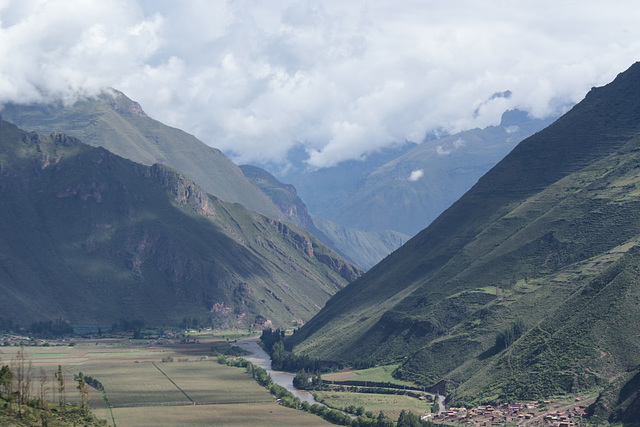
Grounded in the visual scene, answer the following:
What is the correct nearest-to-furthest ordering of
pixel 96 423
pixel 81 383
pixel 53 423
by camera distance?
pixel 53 423, pixel 96 423, pixel 81 383

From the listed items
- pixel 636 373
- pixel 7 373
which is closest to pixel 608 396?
pixel 636 373

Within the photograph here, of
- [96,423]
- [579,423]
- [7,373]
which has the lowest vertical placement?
[579,423]

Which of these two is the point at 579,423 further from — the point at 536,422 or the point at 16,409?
the point at 16,409

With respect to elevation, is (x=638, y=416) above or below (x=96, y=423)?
below

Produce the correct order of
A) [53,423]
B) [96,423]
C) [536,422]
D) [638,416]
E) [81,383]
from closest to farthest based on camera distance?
[53,423], [96,423], [81,383], [638,416], [536,422]

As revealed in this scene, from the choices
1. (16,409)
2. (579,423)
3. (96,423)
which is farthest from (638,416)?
(16,409)

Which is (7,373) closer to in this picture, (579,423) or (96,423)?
(96,423)

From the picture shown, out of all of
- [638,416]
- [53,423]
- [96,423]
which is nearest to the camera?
[53,423]

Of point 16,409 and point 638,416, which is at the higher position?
point 16,409

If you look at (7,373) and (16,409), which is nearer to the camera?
(16,409)

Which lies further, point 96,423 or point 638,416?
point 638,416
